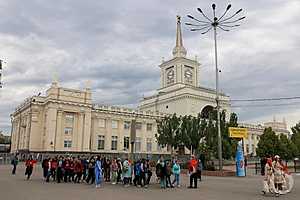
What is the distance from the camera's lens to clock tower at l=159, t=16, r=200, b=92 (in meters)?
89.8

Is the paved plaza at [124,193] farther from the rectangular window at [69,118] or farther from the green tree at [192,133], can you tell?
the rectangular window at [69,118]

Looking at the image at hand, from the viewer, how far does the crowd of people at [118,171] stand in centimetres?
1933

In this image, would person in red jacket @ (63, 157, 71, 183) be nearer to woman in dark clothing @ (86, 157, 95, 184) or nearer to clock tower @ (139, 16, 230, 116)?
woman in dark clothing @ (86, 157, 95, 184)

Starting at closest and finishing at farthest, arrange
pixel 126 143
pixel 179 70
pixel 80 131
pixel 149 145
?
pixel 80 131, pixel 126 143, pixel 149 145, pixel 179 70

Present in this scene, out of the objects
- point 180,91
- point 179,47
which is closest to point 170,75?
point 179,47

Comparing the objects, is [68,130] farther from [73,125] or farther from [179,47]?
[179,47]

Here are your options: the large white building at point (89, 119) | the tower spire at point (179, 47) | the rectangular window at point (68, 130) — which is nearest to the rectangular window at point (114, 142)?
the large white building at point (89, 119)

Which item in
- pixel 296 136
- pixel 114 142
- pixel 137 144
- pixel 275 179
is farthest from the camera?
pixel 137 144

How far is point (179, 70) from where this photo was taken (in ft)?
294

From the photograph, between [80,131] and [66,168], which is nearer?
[66,168]

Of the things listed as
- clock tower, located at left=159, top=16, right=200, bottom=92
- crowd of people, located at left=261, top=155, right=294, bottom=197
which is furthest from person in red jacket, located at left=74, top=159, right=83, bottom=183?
clock tower, located at left=159, top=16, right=200, bottom=92

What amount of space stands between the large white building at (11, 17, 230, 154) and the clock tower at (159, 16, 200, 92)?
0.27m

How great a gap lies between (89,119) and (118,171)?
45.8 metres

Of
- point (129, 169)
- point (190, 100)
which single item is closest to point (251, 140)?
point (190, 100)
